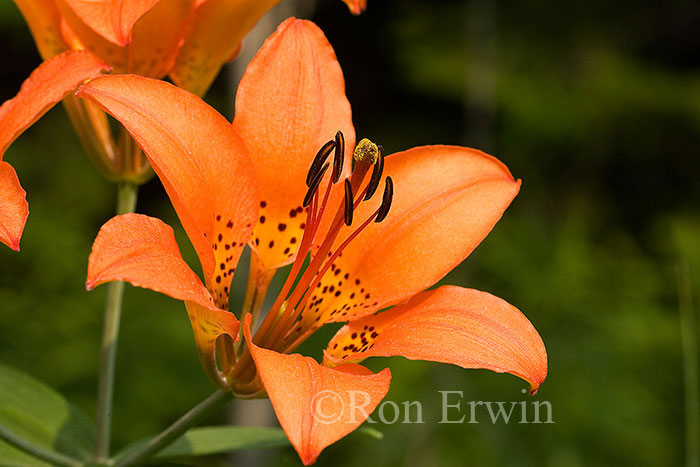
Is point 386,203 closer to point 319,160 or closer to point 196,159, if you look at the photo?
point 319,160

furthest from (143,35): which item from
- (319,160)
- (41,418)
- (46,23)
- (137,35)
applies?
(41,418)

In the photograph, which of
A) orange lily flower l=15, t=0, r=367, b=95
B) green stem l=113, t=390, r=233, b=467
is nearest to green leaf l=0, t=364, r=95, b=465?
green stem l=113, t=390, r=233, b=467

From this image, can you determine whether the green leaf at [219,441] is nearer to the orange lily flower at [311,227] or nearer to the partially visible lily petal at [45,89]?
the orange lily flower at [311,227]

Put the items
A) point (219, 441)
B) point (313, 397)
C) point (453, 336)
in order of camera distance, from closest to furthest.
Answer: point (313, 397), point (453, 336), point (219, 441)

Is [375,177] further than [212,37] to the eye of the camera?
No

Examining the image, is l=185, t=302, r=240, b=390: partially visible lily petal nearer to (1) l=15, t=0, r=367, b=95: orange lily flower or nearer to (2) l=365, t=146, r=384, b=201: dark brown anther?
(2) l=365, t=146, r=384, b=201: dark brown anther

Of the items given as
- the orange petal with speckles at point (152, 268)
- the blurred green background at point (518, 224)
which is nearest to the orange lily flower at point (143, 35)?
the orange petal with speckles at point (152, 268)
